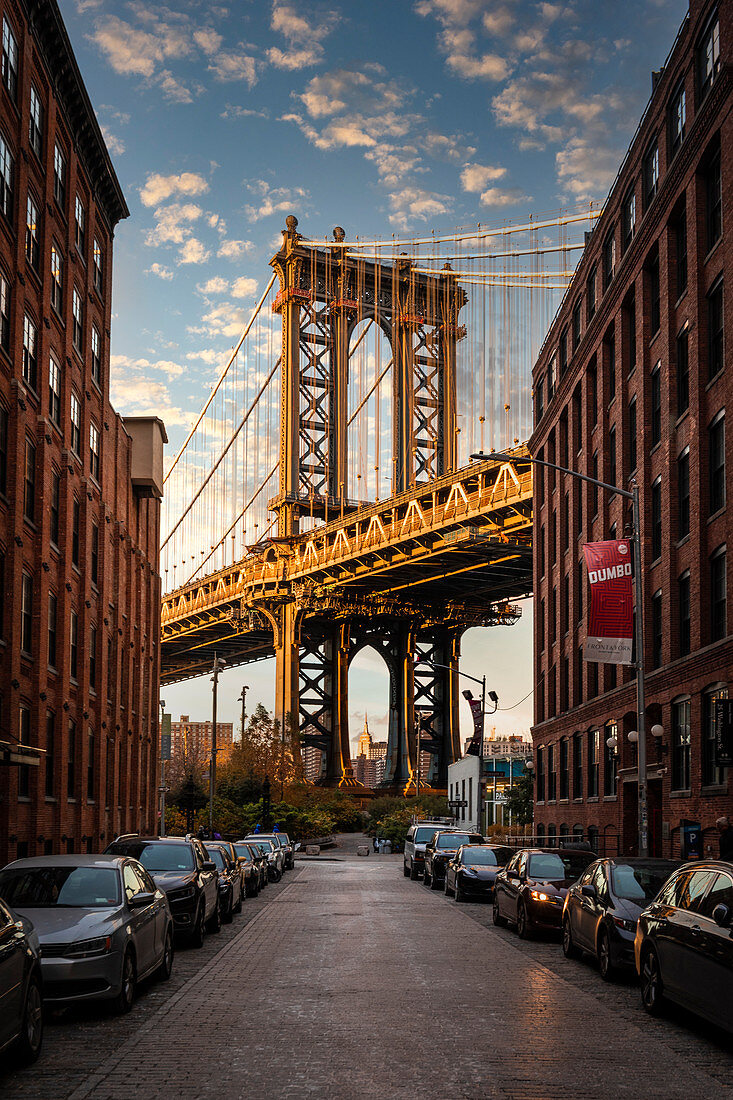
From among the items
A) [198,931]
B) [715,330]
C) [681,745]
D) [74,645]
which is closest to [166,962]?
[198,931]

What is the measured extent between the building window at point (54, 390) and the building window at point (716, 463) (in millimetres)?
16108

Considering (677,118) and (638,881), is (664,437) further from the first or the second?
(638,881)

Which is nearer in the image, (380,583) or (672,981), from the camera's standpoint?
(672,981)

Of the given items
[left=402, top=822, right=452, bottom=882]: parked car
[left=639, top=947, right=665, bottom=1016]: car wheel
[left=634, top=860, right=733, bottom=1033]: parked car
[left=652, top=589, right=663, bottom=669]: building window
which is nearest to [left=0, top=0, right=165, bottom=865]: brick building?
[left=402, top=822, right=452, bottom=882]: parked car

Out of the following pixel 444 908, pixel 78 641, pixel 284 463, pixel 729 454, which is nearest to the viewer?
pixel 729 454

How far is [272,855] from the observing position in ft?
133

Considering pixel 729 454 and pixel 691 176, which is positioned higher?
pixel 691 176

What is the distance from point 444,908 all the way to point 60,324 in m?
17.7

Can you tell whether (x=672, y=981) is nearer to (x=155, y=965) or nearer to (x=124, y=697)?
(x=155, y=965)

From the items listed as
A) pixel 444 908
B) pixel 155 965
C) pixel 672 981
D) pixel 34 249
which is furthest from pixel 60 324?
pixel 672 981

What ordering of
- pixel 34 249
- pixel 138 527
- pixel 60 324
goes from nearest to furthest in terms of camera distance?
pixel 34 249
pixel 60 324
pixel 138 527

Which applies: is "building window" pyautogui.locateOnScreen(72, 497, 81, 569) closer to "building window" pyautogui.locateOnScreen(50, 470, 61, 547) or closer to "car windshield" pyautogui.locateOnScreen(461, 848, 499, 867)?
"building window" pyautogui.locateOnScreen(50, 470, 61, 547)

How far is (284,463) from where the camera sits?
86062mm

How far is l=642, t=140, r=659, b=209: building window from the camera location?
33.8 metres
